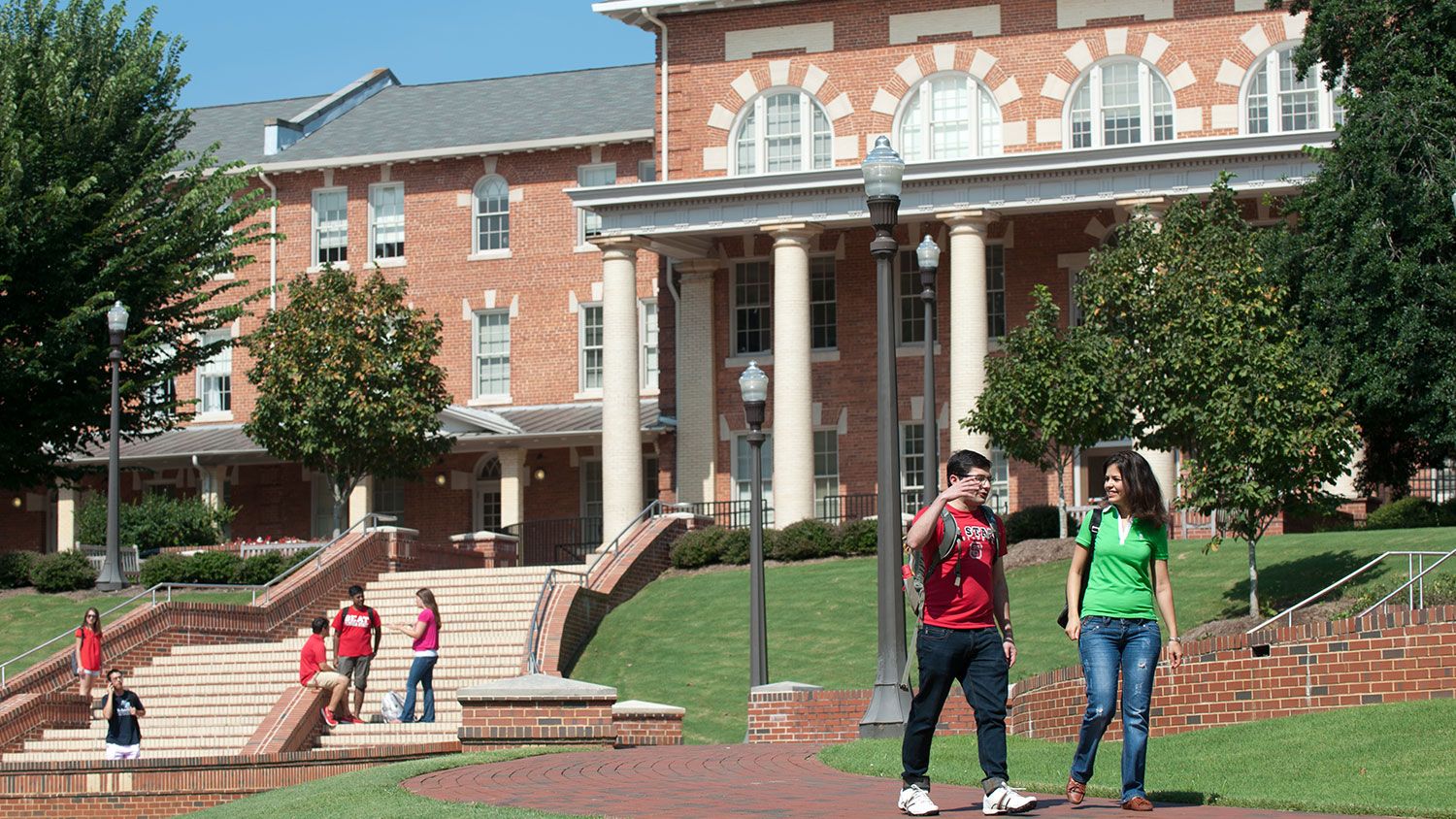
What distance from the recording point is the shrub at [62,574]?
3578cm

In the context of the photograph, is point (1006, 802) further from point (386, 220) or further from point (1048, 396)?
point (386, 220)

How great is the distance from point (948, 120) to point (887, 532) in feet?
78.6

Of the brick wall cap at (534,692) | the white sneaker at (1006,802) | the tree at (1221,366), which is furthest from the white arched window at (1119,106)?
the white sneaker at (1006,802)

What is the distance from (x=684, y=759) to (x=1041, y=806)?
507 cm

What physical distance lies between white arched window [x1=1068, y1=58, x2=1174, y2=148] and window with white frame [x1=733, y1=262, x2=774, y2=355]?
6932 millimetres

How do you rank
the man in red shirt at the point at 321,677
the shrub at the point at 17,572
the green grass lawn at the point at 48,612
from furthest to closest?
the shrub at the point at 17,572 → the green grass lawn at the point at 48,612 → the man in red shirt at the point at 321,677

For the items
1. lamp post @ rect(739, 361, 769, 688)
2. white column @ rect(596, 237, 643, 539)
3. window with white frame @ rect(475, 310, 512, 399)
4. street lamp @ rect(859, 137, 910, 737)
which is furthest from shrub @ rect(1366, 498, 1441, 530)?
window with white frame @ rect(475, 310, 512, 399)

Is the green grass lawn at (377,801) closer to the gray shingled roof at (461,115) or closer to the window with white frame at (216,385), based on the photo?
the gray shingled roof at (461,115)

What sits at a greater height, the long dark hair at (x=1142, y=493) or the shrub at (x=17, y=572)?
the long dark hair at (x=1142, y=493)

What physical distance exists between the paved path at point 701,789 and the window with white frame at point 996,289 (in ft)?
81.2

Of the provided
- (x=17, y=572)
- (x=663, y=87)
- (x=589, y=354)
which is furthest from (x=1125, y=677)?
(x=589, y=354)

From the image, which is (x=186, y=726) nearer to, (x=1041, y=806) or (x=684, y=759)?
(x=684, y=759)

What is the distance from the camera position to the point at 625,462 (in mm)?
39906

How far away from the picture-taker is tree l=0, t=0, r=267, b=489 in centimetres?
3409
